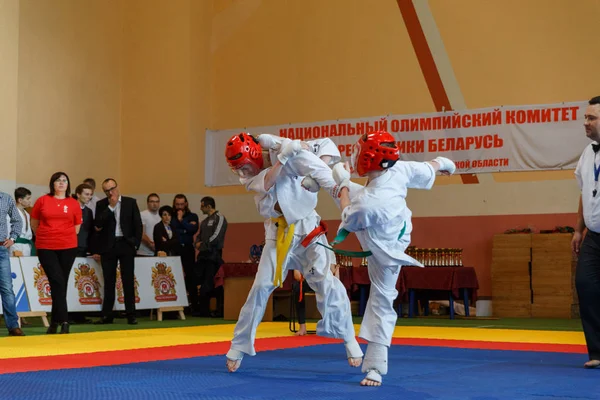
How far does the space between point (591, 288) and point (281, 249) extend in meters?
2.14

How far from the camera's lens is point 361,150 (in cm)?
475

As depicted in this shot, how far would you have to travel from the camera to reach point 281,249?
5473mm

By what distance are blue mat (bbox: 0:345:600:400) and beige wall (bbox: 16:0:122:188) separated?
829 centimetres

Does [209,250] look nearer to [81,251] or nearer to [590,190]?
[81,251]

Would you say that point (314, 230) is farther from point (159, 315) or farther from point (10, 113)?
point (10, 113)

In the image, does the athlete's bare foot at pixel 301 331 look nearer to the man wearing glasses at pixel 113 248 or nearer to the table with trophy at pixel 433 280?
the man wearing glasses at pixel 113 248

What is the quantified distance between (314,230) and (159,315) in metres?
6.79

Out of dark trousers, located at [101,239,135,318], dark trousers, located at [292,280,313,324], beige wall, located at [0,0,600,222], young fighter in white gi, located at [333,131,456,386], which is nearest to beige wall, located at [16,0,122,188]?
beige wall, located at [0,0,600,222]

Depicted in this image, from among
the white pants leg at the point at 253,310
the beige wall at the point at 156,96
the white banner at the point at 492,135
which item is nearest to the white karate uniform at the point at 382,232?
the white pants leg at the point at 253,310

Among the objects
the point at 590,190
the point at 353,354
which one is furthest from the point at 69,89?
the point at 590,190

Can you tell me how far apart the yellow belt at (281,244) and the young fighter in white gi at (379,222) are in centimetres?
71

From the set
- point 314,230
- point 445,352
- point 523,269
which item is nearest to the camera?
point 314,230

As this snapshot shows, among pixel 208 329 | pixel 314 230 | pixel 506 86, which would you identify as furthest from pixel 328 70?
pixel 314 230

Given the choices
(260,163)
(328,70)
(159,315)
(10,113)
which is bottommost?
(159,315)
